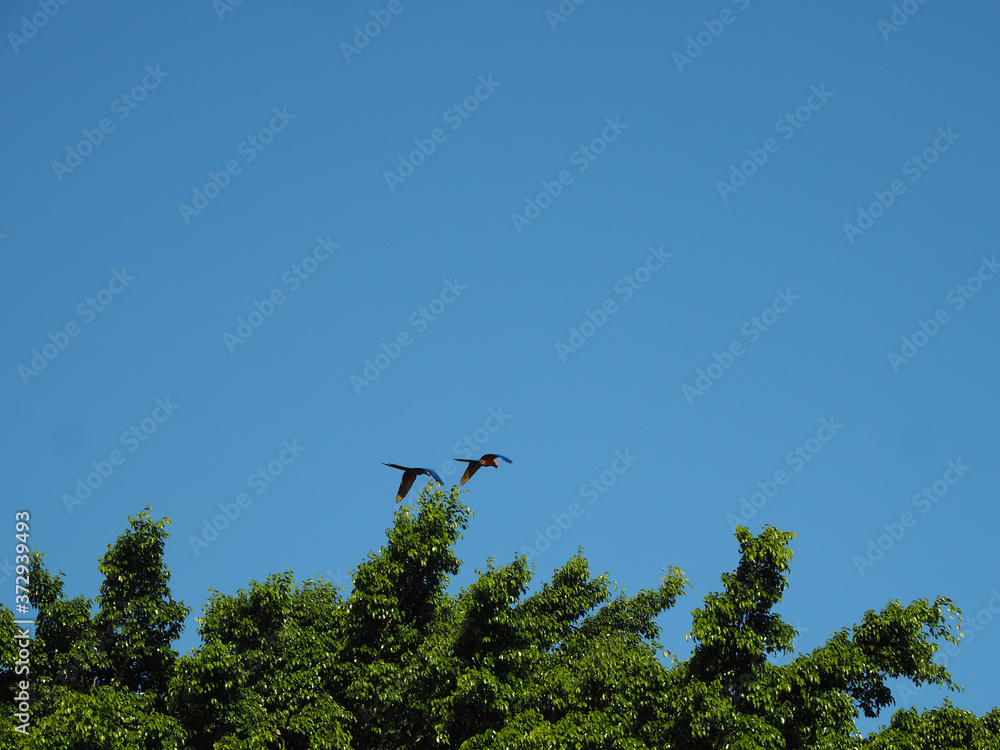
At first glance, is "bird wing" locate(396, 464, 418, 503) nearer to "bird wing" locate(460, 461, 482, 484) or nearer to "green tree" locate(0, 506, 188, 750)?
"bird wing" locate(460, 461, 482, 484)

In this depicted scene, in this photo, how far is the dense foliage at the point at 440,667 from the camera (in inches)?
1003

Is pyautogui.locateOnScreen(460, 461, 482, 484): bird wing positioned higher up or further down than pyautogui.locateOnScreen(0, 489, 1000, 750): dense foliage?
higher up

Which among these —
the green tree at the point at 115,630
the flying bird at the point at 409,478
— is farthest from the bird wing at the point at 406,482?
the green tree at the point at 115,630

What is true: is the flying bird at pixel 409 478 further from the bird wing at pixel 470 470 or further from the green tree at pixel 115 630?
the green tree at pixel 115 630

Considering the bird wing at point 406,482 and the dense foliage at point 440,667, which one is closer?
the dense foliage at point 440,667

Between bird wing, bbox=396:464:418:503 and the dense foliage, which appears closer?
the dense foliage

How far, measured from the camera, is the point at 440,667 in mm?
27391

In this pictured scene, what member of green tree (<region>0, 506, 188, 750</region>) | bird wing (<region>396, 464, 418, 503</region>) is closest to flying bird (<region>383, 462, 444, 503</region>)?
bird wing (<region>396, 464, 418, 503</region>)

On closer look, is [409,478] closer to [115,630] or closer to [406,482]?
[406,482]

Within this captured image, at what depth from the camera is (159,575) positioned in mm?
30516

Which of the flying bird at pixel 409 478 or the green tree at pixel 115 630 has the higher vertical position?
the flying bird at pixel 409 478

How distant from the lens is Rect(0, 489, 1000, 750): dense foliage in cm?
2548

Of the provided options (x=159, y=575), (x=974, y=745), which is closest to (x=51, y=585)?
(x=159, y=575)

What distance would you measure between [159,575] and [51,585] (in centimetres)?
261
